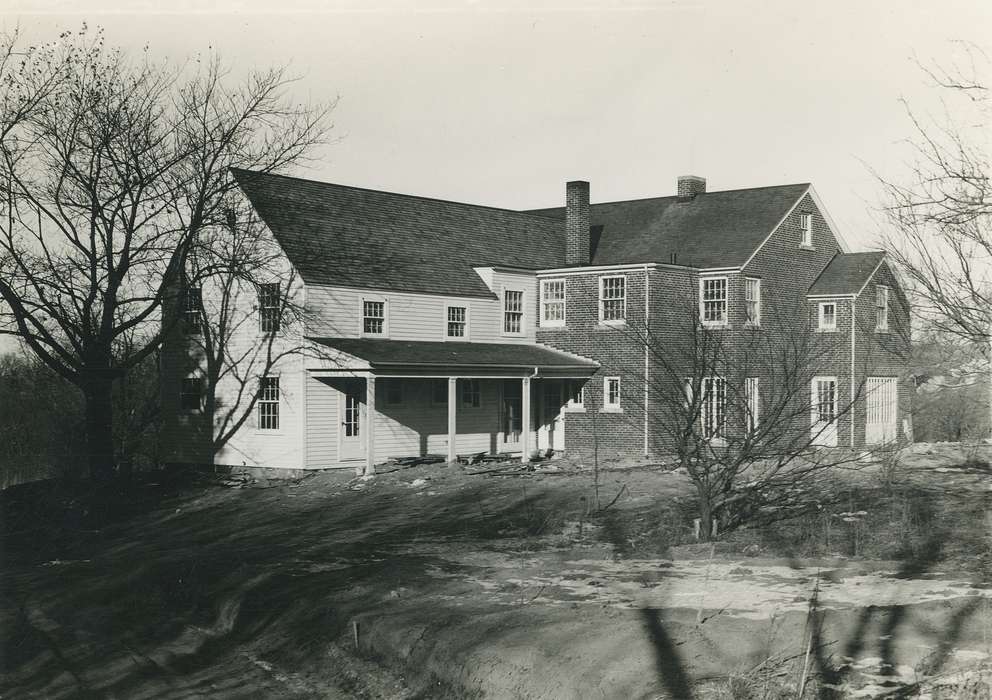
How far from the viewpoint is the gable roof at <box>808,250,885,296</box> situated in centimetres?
3403

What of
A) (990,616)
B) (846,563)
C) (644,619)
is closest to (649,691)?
(644,619)

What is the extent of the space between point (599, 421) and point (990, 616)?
20.9 meters

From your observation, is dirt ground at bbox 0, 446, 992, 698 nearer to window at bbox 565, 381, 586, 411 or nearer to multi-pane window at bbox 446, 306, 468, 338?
multi-pane window at bbox 446, 306, 468, 338

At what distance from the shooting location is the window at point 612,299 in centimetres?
3158

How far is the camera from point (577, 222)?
114 ft

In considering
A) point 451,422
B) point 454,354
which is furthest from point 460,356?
point 451,422

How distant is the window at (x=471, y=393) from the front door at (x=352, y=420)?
3839 millimetres

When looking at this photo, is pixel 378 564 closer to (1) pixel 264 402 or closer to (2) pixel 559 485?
(2) pixel 559 485

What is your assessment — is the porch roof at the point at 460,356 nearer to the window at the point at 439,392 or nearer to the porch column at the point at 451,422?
the porch column at the point at 451,422

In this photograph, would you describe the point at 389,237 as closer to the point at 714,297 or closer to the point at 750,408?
the point at 714,297

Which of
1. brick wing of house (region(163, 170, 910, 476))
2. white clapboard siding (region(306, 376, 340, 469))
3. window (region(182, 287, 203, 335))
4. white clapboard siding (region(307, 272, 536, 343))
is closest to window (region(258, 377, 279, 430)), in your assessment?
brick wing of house (region(163, 170, 910, 476))

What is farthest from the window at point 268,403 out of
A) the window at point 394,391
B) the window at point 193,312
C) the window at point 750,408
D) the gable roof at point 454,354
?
the window at point 750,408

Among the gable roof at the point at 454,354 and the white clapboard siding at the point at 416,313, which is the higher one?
the white clapboard siding at the point at 416,313

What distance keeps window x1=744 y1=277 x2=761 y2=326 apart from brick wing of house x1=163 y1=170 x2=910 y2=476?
0.30 feet
